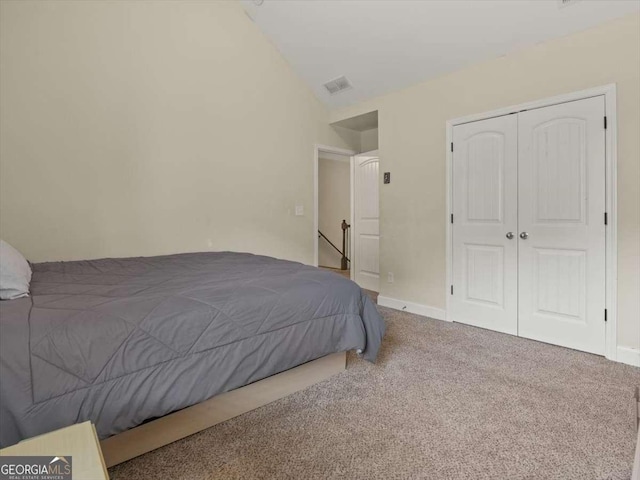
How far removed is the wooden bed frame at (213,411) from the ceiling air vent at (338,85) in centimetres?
316

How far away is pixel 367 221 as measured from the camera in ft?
15.8

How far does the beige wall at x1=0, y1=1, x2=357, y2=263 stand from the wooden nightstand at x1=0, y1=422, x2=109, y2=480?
2.63 meters

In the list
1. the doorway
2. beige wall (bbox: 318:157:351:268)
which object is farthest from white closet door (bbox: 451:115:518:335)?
beige wall (bbox: 318:157:351:268)

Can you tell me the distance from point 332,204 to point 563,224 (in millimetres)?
5009

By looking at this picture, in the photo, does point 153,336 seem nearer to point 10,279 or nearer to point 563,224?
point 10,279

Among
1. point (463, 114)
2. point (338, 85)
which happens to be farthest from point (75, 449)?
point (338, 85)

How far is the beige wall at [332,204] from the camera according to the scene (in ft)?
24.0

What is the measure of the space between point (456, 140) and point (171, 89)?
2.80m

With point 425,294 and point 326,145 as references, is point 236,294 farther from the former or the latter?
point 326,145

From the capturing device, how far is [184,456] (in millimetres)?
1480

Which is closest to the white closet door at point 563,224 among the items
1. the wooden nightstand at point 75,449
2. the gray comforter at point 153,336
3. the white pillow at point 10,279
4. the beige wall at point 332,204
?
the gray comforter at point 153,336

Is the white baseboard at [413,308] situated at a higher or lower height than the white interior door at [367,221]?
lower

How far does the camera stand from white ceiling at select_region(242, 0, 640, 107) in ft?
8.55

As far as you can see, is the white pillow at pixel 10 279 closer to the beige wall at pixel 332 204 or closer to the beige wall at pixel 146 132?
the beige wall at pixel 146 132
